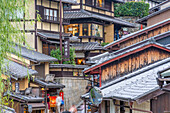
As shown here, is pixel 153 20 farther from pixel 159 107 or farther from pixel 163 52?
pixel 159 107

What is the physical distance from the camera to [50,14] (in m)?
40.2

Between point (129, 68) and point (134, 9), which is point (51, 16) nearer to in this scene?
point (134, 9)

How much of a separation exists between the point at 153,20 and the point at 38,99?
10558mm

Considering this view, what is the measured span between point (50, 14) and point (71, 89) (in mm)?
7984

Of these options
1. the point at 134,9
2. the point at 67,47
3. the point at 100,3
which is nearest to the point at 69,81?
the point at 67,47

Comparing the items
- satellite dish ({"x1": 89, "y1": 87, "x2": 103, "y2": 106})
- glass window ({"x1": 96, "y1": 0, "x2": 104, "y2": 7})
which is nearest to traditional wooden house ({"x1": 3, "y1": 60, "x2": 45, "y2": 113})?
satellite dish ({"x1": 89, "y1": 87, "x2": 103, "y2": 106})

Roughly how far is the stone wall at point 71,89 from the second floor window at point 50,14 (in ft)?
20.9

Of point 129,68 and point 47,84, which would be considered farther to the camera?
point 47,84

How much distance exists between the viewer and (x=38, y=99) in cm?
3047

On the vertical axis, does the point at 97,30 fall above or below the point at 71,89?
above

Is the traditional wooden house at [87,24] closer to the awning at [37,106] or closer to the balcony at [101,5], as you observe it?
the balcony at [101,5]

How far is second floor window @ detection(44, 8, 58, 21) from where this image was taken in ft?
130

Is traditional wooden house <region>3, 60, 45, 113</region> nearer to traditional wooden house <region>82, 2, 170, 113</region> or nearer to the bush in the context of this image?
traditional wooden house <region>82, 2, 170, 113</region>

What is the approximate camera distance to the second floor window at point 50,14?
3963 cm
